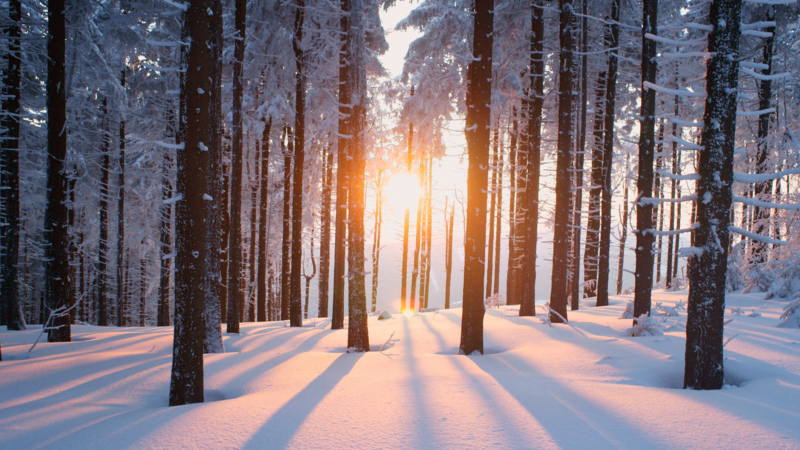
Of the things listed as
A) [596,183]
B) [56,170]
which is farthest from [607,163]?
[56,170]

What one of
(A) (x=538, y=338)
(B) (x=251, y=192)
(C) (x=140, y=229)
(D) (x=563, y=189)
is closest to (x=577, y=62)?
(D) (x=563, y=189)

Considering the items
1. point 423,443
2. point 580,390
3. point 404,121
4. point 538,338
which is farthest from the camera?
point 404,121

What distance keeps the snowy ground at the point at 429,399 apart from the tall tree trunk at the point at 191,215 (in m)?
0.48

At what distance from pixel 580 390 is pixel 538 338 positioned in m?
3.51

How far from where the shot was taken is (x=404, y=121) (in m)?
17.2

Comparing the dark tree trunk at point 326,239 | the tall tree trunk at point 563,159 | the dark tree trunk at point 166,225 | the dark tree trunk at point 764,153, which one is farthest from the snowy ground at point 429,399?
the dark tree trunk at point 166,225

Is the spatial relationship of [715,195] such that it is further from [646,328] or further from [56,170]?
[56,170]

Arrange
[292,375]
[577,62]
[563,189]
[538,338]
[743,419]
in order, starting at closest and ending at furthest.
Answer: [743,419]
[292,375]
[538,338]
[563,189]
[577,62]

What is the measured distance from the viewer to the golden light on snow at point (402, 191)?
2124 cm

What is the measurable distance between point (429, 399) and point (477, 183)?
451 centimetres

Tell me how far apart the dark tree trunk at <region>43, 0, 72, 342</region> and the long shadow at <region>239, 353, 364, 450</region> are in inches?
321

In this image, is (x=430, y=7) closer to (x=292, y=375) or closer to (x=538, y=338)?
(x=538, y=338)

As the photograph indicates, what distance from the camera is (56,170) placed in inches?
364

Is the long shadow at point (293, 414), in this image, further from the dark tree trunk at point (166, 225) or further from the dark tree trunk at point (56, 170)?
the dark tree trunk at point (166, 225)
